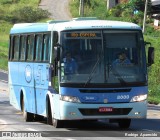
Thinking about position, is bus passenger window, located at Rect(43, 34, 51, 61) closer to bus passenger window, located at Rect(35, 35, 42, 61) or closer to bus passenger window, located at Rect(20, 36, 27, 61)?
bus passenger window, located at Rect(35, 35, 42, 61)

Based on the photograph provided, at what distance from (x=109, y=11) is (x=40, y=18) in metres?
11.0

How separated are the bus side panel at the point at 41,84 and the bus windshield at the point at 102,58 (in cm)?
135

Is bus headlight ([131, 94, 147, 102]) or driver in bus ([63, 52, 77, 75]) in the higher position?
driver in bus ([63, 52, 77, 75])

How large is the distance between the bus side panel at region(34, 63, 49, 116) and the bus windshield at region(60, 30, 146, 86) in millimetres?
1345

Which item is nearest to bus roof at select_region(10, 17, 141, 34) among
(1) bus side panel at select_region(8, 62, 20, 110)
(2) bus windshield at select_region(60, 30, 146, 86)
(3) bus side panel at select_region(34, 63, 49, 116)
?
(2) bus windshield at select_region(60, 30, 146, 86)

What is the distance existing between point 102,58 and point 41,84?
2686 mm

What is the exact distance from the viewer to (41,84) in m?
20.5

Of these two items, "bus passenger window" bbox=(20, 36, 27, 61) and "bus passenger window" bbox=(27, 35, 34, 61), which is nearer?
"bus passenger window" bbox=(27, 35, 34, 61)

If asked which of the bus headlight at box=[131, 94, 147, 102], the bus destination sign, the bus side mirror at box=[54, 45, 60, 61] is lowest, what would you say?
the bus headlight at box=[131, 94, 147, 102]

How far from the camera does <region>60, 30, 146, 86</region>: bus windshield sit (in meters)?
18.4

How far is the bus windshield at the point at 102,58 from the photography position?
18.4m

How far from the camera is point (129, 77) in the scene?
60.9ft

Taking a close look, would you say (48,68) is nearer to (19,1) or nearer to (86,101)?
(86,101)

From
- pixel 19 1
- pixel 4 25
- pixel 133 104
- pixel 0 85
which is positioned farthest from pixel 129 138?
pixel 19 1
